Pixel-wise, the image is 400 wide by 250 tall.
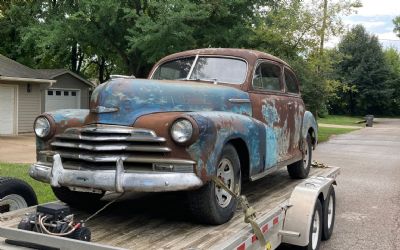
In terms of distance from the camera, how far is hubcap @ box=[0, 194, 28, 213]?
15.3ft

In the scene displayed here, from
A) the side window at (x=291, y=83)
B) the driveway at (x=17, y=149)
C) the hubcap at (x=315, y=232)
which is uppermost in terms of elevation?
the side window at (x=291, y=83)

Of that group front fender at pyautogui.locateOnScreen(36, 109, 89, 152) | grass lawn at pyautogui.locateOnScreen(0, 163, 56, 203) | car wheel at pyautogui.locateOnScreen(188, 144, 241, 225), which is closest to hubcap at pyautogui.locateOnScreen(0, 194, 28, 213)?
front fender at pyautogui.locateOnScreen(36, 109, 89, 152)

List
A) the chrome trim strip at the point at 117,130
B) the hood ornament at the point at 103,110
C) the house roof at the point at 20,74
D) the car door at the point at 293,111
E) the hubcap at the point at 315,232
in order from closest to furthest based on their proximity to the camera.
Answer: the chrome trim strip at the point at 117,130
the hood ornament at the point at 103,110
the hubcap at the point at 315,232
the car door at the point at 293,111
the house roof at the point at 20,74

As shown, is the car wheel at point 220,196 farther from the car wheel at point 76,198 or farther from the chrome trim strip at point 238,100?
the car wheel at point 76,198

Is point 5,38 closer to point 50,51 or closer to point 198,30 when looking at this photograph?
point 50,51

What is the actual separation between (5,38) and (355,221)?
2705 cm

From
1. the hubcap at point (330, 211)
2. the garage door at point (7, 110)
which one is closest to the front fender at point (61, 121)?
the hubcap at point (330, 211)

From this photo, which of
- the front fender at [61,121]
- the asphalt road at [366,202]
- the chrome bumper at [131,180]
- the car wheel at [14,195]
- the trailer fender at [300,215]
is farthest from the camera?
the asphalt road at [366,202]

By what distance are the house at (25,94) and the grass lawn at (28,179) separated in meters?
9.57

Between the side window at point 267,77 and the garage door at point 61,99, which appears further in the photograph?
the garage door at point 61,99

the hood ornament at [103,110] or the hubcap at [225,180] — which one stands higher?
the hood ornament at [103,110]

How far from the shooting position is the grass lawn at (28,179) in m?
7.49

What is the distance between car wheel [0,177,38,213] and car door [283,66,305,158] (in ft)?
10.8

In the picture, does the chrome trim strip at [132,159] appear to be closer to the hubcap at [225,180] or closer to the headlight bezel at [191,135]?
the headlight bezel at [191,135]
